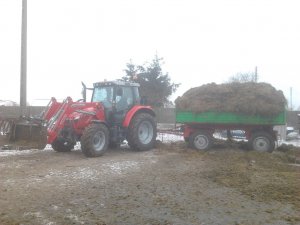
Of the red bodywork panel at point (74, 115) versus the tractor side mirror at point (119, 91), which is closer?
the red bodywork panel at point (74, 115)

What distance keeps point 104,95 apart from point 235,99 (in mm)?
4686

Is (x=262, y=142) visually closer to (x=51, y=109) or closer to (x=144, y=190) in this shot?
(x=51, y=109)

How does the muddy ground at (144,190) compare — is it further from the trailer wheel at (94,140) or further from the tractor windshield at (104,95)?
the tractor windshield at (104,95)

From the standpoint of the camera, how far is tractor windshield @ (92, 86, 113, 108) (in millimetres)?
13178

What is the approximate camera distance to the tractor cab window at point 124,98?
13.1 m

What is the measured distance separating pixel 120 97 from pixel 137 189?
6284 mm

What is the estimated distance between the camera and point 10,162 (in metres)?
10.1

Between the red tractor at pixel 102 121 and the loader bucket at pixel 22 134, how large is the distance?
1.00ft

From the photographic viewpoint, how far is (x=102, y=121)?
478 inches

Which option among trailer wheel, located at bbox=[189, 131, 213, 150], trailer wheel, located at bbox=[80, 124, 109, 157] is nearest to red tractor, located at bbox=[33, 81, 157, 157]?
trailer wheel, located at bbox=[80, 124, 109, 157]

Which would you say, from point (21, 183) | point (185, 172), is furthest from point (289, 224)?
point (21, 183)

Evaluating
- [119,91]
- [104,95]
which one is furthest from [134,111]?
[104,95]

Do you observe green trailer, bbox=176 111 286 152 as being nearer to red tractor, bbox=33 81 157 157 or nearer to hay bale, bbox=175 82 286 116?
hay bale, bbox=175 82 286 116

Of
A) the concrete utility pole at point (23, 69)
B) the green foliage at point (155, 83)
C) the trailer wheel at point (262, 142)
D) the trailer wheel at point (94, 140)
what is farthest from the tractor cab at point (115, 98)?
the green foliage at point (155, 83)
